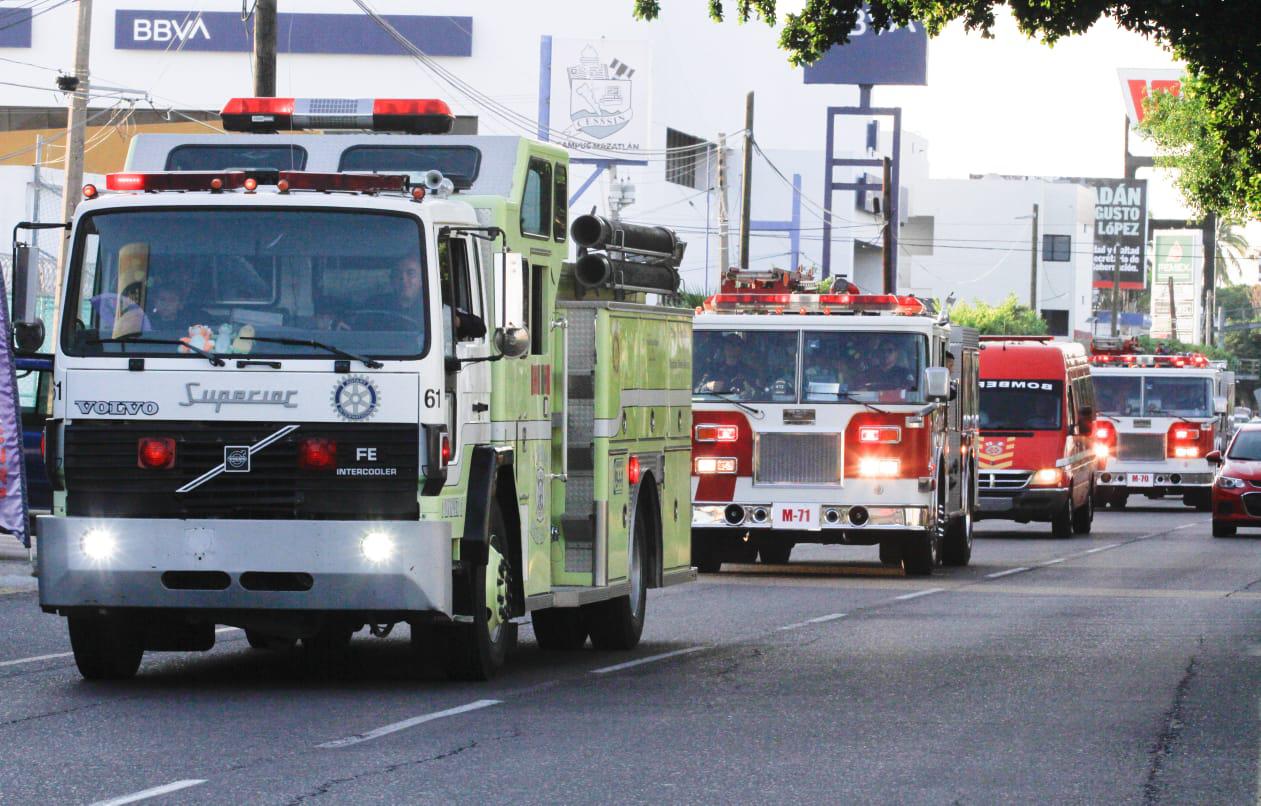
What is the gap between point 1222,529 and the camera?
1305 inches

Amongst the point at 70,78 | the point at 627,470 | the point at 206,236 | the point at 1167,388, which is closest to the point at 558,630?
the point at 627,470

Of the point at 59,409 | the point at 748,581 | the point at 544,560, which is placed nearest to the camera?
the point at 59,409

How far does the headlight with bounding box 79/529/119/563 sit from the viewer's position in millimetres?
11516

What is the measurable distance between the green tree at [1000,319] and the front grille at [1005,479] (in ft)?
179

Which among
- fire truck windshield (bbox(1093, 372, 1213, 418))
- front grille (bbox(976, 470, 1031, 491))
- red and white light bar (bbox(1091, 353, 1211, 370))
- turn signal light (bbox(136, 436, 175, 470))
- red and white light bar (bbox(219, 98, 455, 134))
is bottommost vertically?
front grille (bbox(976, 470, 1031, 491))

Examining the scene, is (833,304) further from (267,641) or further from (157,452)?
(157,452)

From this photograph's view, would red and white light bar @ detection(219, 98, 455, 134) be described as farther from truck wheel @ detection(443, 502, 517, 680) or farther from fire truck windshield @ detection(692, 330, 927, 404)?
fire truck windshield @ detection(692, 330, 927, 404)

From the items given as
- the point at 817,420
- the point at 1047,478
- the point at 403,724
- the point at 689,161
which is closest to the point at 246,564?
the point at 403,724

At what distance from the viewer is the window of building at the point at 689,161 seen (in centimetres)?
7394

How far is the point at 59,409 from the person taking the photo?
11.7 m

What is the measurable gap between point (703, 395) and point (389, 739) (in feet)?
43.5

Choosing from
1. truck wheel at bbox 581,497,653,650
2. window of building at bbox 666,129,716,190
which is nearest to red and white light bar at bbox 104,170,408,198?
truck wheel at bbox 581,497,653,650

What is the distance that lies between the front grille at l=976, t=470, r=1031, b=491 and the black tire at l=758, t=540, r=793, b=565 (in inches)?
272

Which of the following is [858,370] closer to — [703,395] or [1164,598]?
[703,395]
